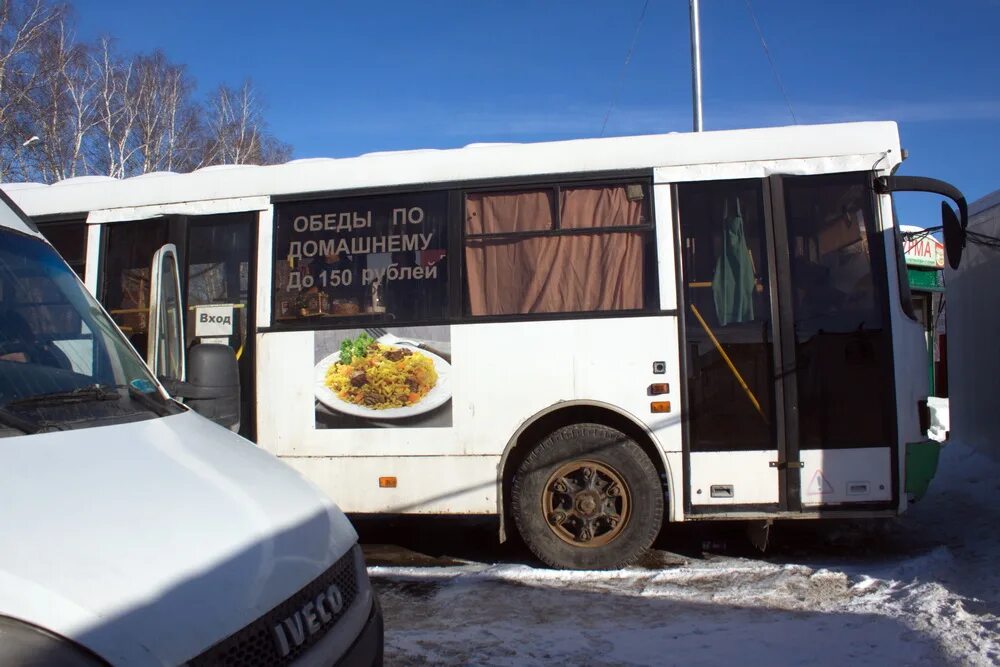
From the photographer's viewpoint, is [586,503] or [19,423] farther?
[586,503]

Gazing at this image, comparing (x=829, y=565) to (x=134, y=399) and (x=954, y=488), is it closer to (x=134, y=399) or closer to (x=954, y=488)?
(x=954, y=488)

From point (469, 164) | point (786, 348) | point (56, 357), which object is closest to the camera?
point (56, 357)

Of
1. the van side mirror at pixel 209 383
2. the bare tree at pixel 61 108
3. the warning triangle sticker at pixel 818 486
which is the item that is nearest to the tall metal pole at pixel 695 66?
the warning triangle sticker at pixel 818 486

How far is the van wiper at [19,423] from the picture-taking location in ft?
7.29

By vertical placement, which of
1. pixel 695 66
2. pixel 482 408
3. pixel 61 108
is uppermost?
pixel 61 108

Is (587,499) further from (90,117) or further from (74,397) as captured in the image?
(90,117)

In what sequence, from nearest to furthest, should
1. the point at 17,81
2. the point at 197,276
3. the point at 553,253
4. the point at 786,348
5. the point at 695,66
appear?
the point at 786,348
the point at 553,253
the point at 197,276
the point at 695,66
the point at 17,81

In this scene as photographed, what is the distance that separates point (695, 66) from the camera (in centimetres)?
1209

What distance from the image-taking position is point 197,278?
6254 mm

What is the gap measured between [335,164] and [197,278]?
1.48 meters

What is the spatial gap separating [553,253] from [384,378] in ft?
5.18

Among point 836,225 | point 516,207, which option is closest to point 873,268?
Answer: point 836,225

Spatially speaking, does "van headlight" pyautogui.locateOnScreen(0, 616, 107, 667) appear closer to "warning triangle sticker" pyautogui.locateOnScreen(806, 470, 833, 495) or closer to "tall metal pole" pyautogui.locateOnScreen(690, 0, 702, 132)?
"warning triangle sticker" pyautogui.locateOnScreen(806, 470, 833, 495)

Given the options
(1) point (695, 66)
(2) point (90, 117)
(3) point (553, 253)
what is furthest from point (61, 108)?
(3) point (553, 253)
